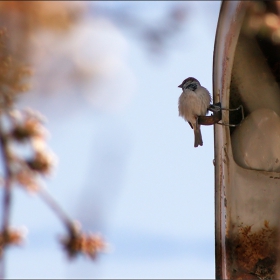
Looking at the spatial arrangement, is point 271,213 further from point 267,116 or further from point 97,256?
point 97,256

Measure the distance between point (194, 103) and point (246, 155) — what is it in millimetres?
649

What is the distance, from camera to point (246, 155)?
6.38ft

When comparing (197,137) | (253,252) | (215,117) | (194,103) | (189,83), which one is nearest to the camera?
(253,252)

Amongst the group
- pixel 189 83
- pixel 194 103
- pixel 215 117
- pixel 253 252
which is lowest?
pixel 253 252

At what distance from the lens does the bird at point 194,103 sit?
7.92ft

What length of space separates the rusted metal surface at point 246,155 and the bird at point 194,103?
28 cm

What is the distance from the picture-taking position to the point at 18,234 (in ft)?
5.41

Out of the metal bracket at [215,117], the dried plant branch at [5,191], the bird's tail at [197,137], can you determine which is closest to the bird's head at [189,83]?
the bird's tail at [197,137]

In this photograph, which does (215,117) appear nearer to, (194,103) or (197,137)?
(197,137)

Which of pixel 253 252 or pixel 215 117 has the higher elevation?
pixel 215 117

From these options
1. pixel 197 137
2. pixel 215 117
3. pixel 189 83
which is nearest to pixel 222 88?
pixel 215 117

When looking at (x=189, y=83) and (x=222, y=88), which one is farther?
(x=189, y=83)

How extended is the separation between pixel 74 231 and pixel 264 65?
0.93 meters

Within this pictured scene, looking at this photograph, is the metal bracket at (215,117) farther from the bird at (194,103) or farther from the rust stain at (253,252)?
the rust stain at (253,252)
